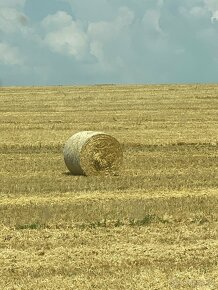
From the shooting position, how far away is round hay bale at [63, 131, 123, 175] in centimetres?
1692

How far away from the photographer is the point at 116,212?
11805 mm

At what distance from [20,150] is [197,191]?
9103mm

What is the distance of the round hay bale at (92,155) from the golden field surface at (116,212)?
0.32 meters

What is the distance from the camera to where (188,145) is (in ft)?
74.1

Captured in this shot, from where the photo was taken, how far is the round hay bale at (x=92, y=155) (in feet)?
55.5

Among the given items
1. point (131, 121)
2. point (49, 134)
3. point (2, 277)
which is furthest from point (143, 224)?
point (131, 121)

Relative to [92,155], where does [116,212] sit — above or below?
below

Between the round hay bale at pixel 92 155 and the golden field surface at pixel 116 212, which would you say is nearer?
the golden field surface at pixel 116 212

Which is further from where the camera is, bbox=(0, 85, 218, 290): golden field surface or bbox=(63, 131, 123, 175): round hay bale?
bbox=(63, 131, 123, 175): round hay bale

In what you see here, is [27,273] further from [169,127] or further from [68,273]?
[169,127]

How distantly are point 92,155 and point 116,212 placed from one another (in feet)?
17.5

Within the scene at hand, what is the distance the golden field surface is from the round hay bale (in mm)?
321

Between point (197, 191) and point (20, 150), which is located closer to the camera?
point (197, 191)

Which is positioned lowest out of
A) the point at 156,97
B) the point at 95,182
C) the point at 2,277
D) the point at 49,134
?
the point at 2,277
